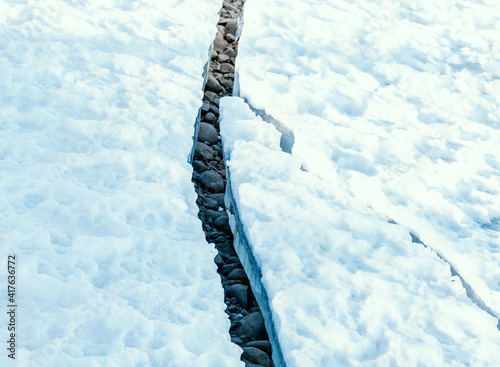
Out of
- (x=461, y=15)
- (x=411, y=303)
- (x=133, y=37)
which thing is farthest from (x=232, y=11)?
Answer: (x=411, y=303)

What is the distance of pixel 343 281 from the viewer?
7.64 ft

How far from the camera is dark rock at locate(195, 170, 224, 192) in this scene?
3.05 metres

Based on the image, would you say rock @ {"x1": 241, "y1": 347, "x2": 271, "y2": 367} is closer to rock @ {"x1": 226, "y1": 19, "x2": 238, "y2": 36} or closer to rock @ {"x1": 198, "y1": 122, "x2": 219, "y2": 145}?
rock @ {"x1": 198, "y1": 122, "x2": 219, "y2": 145}

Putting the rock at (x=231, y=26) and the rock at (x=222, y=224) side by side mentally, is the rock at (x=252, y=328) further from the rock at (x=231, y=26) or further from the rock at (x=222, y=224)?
the rock at (x=231, y=26)

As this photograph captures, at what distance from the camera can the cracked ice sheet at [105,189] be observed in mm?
2006

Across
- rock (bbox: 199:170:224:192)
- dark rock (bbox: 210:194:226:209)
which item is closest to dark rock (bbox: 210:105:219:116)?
rock (bbox: 199:170:224:192)

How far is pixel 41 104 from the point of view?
285cm

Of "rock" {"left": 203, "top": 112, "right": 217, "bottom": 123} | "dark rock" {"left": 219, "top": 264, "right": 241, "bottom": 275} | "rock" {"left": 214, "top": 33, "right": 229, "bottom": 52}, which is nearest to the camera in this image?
"dark rock" {"left": 219, "top": 264, "right": 241, "bottom": 275}

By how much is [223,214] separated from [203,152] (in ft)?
1.53

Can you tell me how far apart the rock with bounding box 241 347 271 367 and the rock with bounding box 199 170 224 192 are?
1017 mm

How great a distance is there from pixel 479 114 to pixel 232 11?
2012mm

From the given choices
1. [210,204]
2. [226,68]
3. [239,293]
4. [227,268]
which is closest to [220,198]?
[210,204]

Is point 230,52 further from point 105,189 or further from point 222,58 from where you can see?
point 105,189

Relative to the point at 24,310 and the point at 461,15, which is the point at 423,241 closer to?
the point at 24,310
